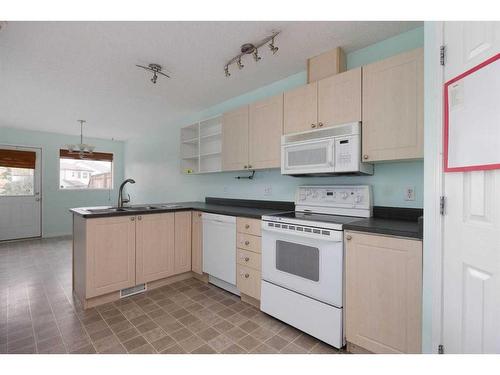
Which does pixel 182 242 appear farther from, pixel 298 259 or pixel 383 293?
pixel 383 293

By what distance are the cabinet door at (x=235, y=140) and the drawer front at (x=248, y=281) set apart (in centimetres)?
116

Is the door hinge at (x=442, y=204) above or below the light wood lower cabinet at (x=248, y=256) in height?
above

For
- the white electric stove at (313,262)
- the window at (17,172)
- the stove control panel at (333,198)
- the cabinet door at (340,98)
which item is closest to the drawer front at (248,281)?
the white electric stove at (313,262)

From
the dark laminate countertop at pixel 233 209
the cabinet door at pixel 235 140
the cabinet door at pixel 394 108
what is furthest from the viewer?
the cabinet door at pixel 235 140

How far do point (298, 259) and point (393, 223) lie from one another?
739 millimetres

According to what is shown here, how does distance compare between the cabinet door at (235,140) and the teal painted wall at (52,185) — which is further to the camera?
the teal painted wall at (52,185)

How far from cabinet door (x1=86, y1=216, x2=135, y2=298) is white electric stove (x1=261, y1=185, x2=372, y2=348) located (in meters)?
1.44

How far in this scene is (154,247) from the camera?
271 centimetres

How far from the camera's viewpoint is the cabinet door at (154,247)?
8.54ft

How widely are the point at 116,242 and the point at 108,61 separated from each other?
1821mm

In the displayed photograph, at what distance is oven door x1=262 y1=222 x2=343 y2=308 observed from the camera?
168 centimetres

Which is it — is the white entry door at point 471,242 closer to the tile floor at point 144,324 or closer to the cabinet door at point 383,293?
the cabinet door at point 383,293
